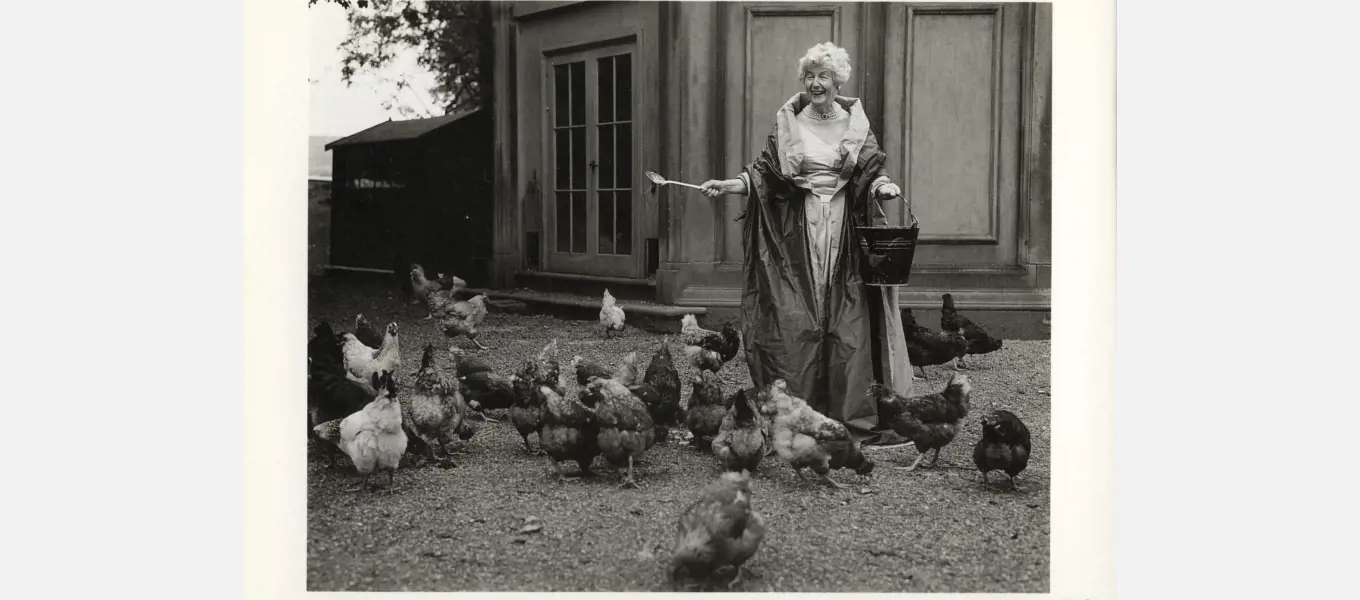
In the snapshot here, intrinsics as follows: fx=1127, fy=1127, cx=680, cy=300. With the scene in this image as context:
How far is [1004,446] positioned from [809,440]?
0.81 meters

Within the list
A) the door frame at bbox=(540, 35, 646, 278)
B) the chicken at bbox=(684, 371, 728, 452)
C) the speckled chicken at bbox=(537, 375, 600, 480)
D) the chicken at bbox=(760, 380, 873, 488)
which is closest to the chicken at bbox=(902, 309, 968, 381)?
the chicken at bbox=(760, 380, 873, 488)

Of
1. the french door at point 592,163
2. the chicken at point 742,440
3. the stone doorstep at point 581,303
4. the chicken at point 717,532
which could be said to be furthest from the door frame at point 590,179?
the chicken at point 717,532

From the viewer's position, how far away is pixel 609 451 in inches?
180

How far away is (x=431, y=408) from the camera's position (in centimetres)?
475

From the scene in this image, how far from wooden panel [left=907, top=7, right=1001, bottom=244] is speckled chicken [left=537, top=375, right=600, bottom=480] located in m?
1.79

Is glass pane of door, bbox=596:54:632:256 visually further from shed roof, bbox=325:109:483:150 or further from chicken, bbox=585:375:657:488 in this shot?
chicken, bbox=585:375:657:488

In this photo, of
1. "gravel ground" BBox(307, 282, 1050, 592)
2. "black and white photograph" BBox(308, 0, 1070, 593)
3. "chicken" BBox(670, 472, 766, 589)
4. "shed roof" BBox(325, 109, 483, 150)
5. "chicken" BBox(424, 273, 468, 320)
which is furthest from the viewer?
"chicken" BBox(424, 273, 468, 320)

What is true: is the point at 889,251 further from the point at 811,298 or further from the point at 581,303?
the point at 581,303

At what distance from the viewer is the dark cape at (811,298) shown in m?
4.91

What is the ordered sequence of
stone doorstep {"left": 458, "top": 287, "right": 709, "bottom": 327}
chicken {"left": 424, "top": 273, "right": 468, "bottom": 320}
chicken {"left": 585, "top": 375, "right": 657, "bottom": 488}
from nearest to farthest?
chicken {"left": 585, "top": 375, "right": 657, "bottom": 488} → chicken {"left": 424, "top": 273, "right": 468, "bottom": 320} → stone doorstep {"left": 458, "top": 287, "right": 709, "bottom": 327}

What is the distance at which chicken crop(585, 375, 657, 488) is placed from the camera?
458 cm

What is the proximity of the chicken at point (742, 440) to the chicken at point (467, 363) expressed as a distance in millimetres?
1092

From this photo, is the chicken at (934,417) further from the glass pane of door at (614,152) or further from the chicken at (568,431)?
the glass pane of door at (614,152)
